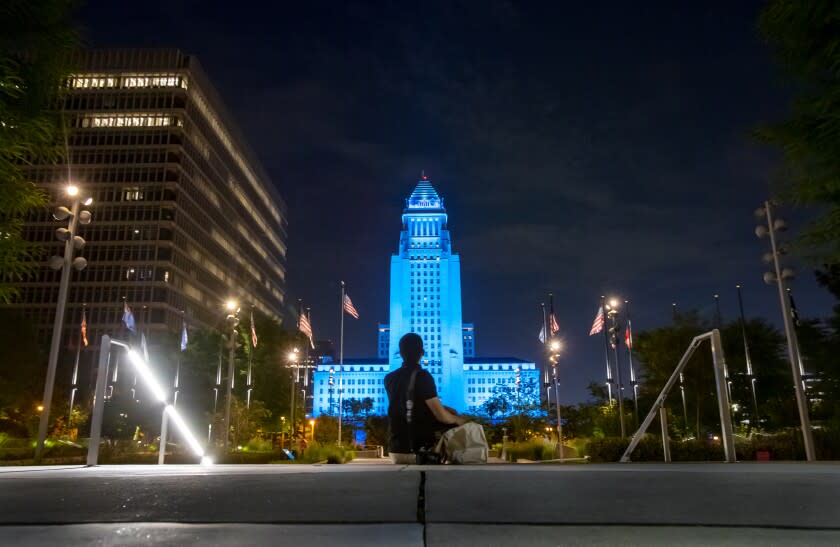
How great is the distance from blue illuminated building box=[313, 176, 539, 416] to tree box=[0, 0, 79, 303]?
15492 cm

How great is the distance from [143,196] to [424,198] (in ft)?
338

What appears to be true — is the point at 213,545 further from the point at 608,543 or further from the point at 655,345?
the point at 655,345

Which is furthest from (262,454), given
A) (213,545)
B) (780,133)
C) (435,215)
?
(435,215)

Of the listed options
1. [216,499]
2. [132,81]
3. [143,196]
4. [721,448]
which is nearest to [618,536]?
[216,499]

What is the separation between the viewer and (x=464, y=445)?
27.1 feet

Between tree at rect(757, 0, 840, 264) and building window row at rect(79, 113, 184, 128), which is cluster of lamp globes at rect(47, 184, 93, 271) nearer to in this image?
tree at rect(757, 0, 840, 264)

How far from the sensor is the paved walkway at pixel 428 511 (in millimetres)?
3184

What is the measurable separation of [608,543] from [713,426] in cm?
5798

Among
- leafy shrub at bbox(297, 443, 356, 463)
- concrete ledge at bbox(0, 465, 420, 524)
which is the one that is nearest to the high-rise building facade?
leafy shrub at bbox(297, 443, 356, 463)

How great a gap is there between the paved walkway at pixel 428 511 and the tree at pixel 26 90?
601 centimetres

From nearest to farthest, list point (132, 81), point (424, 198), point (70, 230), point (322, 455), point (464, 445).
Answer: point (464, 445)
point (70, 230)
point (322, 455)
point (132, 81)
point (424, 198)

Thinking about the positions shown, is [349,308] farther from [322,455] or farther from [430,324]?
[430,324]

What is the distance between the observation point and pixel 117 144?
99062 millimetres

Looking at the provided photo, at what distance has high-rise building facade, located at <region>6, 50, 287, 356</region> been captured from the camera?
3605 inches
